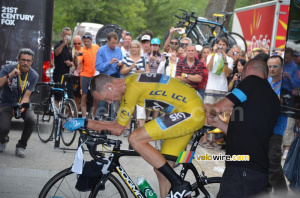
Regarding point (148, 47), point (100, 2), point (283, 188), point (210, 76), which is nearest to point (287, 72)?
point (283, 188)

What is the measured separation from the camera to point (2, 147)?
9.87 m

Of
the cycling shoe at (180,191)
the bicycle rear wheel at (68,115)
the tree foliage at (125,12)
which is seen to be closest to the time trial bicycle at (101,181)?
the cycling shoe at (180,191)

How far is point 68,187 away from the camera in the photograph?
5.86 metres

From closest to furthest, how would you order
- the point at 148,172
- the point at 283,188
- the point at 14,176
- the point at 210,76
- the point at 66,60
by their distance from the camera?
1. the point at 283,188
2. the point at 14,176
3. the point at 148,172
4. the point at 210,76
5. the point at 66,60

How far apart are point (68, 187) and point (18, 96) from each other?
4393mm

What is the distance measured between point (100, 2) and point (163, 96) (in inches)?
1121

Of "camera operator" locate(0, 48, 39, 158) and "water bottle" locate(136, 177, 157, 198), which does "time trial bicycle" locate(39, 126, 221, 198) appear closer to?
"water bottle" locate(136, 177, 157, 198)

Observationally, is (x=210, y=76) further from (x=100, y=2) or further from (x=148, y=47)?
(x=100, y=2)

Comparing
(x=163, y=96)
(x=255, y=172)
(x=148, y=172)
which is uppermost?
(x=163, y=96)

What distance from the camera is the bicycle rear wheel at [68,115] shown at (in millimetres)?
10812

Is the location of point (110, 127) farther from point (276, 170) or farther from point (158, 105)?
point (276, 170)

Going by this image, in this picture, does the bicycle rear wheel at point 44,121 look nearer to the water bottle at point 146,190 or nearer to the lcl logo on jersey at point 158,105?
the lcl logo on jersey at point 158,105

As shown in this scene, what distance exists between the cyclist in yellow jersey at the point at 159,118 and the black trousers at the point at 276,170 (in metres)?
1.73

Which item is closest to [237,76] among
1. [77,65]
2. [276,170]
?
[77,65]
